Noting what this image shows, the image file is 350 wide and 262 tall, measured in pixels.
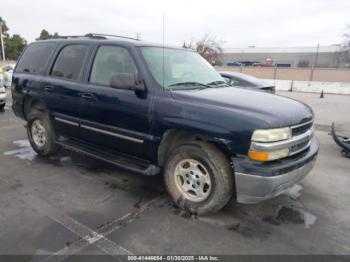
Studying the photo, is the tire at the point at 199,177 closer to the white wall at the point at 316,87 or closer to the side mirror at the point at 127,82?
the side mirror at the point at 127,82

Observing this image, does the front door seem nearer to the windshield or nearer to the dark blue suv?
the dark blue suv

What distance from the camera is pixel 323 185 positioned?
4285mm

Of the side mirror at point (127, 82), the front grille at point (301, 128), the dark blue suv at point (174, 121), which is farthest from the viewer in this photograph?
the side mirror at point (127, 82)

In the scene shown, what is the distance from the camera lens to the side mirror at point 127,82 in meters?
3.38

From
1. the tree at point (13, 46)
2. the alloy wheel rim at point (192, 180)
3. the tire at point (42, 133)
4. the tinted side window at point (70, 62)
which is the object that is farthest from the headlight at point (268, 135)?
the tree at point (13, 46)

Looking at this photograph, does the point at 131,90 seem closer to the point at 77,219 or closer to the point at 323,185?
the point at 77,219

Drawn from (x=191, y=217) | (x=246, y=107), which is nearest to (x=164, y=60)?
(x=246, y=107)

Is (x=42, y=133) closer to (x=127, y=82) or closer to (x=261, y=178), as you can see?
(x=127, y=82)

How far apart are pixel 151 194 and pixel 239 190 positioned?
4.40 ft

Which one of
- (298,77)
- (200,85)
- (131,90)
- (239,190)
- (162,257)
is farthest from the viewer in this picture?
(298,77)

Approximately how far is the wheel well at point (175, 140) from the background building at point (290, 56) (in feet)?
203

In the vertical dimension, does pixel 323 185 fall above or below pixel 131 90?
below

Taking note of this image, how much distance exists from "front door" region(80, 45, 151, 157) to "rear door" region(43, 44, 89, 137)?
0.68ft

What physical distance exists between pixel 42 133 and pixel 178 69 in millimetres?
2675
